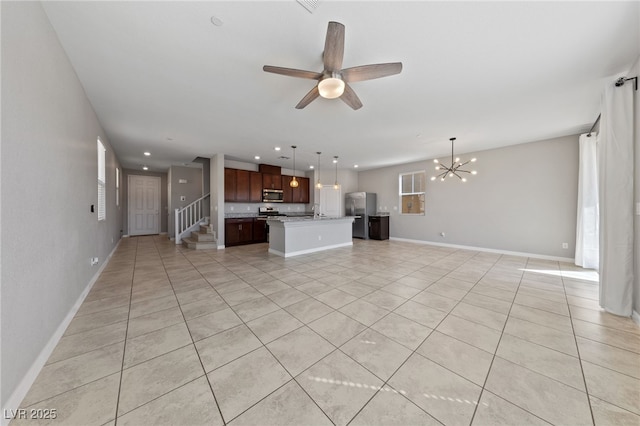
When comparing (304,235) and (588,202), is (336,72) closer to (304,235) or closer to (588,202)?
(304,235)

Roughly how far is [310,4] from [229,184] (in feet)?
19.2

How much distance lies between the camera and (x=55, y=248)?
1.93 meters

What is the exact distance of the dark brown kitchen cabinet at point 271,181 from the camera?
7621 mm

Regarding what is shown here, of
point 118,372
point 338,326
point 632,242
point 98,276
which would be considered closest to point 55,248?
point 118,372

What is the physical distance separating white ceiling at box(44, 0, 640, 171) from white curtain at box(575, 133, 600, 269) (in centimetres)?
49

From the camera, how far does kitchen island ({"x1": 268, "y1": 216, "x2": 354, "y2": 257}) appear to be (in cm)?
520

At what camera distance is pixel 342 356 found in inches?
67.5

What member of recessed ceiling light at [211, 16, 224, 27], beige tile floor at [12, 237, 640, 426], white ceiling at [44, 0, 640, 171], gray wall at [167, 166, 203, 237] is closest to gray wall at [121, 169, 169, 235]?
gray wall at [167, 166, 203, 237]

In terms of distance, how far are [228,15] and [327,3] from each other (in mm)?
824

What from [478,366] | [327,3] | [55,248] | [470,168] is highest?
[327,3]

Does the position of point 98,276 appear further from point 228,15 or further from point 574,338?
point 574,338

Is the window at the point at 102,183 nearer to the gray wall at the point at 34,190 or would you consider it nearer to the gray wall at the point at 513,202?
the gray wall at the point at 34,190

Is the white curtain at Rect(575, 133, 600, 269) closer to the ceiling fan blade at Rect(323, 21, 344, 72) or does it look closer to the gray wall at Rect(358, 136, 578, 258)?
the gray wall at Rect(358, 136, 578, 258)

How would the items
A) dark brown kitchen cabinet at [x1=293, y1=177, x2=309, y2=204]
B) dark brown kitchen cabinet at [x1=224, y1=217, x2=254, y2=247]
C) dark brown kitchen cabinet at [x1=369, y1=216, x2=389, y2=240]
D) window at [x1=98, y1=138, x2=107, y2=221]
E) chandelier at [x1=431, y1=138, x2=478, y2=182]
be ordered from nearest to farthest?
window at [x1=98, y1=138, x2=107, y2=221] → chandelier at [x1=431, y1=138, x2=478, y2=182] → dark brown kitchen cabinet at [x1=224, y1=217, x2=254, y2=247] → dark brown kitchen cabinet at [x1=369, y1=216, x2=389, y2=240] → dark brown kitchen cabinet at [x1=293, y1=177, x2=309, y2=204]
